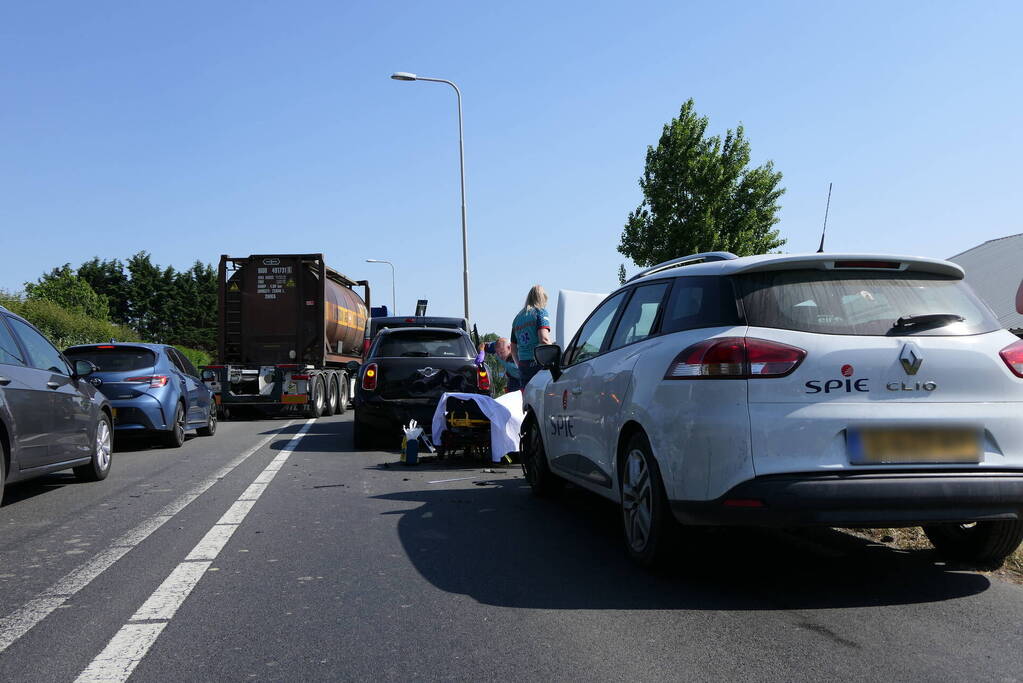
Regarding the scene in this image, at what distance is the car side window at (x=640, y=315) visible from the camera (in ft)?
17.4

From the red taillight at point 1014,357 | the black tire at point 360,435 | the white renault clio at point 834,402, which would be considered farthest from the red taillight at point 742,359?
the black tire at point 360,435

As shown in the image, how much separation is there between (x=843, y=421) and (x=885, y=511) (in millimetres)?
430

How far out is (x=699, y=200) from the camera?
30203mm

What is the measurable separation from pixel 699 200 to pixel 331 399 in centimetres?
1432

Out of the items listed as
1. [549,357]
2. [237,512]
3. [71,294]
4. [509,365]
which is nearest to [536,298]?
[509,365]

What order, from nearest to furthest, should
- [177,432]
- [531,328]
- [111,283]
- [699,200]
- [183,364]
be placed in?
[531,328]
[177,432]
[183,364]
[699,200]
[111,283]

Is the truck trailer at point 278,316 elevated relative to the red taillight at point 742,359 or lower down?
elevated

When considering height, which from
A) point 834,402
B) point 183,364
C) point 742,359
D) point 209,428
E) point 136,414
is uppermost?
point 183,364

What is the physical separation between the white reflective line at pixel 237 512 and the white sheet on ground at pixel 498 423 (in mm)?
3086

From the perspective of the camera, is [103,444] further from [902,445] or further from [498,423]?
[902,445]

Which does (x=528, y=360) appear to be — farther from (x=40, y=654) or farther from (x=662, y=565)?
(x=40, y=654)

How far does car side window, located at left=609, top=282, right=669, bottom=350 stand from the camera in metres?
5.30

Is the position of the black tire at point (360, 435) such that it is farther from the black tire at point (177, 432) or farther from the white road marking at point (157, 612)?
the white road marking at point (157, 612)

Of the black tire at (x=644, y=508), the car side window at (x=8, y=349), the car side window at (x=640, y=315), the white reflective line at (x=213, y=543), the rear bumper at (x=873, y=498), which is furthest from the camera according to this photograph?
the car side window at (x=8, y=349)
